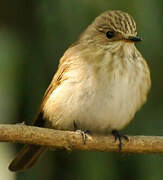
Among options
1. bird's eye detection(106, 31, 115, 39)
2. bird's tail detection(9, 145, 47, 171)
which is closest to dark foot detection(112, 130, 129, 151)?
bird's tail detection(9, 145, 47, 171)

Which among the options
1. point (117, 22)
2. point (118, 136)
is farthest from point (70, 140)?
point (117, 22)

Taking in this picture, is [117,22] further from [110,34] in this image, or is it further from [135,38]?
[135,38]

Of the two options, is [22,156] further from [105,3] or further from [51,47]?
[105,3]

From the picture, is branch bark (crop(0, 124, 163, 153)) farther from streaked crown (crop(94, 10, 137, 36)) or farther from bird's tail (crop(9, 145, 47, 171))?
streaked crown (crop(94, 10, 137, 36))

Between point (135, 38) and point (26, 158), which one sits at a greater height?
point (135, 38)

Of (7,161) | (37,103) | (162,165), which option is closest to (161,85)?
(162,165)

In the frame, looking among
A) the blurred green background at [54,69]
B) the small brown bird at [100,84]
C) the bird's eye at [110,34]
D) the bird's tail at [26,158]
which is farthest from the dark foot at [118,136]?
the bird's eye at [110,34]

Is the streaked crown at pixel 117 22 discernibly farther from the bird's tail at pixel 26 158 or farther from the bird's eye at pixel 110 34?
the bird's tail at pixel 26 158
